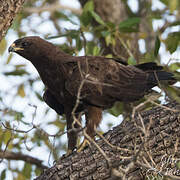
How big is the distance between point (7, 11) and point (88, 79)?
56.2 inches

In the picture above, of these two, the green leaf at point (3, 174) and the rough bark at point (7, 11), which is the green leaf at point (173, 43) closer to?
the rough bark at point (7, 11)

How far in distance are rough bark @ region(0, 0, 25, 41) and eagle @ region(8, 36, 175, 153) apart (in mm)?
1199

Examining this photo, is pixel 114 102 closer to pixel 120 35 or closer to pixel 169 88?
pixel 169 88

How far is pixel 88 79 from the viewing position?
483cm

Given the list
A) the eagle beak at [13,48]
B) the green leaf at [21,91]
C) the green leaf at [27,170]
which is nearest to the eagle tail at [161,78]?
the eagle beak at [13,48]

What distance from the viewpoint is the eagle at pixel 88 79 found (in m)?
4.88

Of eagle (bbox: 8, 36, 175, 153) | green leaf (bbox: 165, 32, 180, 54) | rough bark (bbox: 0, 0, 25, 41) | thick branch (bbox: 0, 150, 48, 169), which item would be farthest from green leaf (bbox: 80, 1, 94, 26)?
thick branch (bbox: 0, 150, 48, 169)

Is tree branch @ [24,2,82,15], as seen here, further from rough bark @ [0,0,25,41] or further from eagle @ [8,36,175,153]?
rough bark @ [0,0,25,41]

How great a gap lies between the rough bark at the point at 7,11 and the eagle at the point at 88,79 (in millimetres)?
1199

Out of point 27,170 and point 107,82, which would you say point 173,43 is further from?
point 27,170

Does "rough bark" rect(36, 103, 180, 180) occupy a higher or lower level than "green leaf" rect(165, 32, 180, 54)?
lower

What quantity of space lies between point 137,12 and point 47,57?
4.79 m

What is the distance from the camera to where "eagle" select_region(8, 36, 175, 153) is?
192 inches

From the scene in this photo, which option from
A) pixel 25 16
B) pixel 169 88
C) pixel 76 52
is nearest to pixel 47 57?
pixel 76 52
